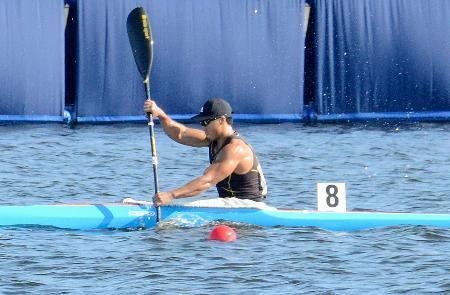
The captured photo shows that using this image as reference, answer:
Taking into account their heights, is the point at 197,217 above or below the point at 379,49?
below

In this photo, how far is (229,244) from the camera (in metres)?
10.7

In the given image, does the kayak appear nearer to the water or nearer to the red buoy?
the water

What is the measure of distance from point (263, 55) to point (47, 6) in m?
3.24

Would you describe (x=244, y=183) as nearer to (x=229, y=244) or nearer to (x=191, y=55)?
(x=229, y=244)

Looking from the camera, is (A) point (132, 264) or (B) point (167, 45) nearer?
(A) point (132, 264)

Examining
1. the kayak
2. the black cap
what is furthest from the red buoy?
the black cap

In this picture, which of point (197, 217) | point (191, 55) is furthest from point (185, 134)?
point (191, 55)

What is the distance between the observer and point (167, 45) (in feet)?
60.6

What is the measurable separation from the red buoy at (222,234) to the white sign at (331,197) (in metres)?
0.87

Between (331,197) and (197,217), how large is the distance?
47.7 inches

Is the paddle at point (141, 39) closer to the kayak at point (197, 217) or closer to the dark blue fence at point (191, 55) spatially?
the kayak at point (197, 217)

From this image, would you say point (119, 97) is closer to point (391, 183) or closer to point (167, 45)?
point (167, 45)

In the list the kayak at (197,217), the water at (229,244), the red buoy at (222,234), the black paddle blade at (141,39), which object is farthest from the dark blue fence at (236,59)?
the red buoy at (222,234)

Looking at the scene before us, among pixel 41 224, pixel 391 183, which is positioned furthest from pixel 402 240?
pixel 391 183
